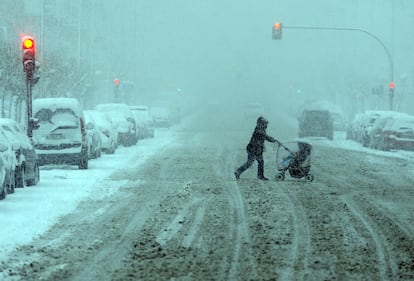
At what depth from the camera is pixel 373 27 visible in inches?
4710

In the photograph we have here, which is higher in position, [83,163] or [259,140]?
[259,140]

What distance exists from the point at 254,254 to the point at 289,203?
18.4ft

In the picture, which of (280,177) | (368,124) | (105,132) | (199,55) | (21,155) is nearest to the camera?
(21,155)

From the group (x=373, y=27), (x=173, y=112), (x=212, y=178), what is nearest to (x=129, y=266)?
(x=212, y=178)

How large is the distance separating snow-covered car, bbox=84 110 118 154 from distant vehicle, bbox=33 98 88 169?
6.72 metres

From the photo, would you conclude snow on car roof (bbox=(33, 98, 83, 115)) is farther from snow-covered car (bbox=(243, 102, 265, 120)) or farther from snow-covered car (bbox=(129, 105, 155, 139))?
snow-covered car (bbox=(243, 102, 265, 120))

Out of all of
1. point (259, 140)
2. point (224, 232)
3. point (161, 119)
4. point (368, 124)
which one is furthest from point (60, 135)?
point (161, 119)

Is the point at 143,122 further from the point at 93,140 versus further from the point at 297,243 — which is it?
the point at 297,243

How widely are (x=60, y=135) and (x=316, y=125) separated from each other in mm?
26419

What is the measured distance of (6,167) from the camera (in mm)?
16172

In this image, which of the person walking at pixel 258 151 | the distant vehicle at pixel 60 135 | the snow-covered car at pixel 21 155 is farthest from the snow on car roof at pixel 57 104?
the person walking at pixel 258 151

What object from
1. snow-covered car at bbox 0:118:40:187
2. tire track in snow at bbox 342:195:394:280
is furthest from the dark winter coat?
snow-covered car at bbox 0:118:40:187

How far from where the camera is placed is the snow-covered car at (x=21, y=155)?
57.9 feet

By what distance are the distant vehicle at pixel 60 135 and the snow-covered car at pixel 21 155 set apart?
3893mm
